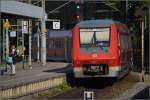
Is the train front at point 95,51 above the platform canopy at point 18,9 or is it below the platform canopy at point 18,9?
below

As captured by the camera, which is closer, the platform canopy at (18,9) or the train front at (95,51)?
the train front at (95,51)

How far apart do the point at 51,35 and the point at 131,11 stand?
903 cm

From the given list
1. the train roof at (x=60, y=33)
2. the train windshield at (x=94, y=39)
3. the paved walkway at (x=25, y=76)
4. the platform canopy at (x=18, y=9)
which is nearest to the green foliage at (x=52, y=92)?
the paved walkway at (x=25, y=76)

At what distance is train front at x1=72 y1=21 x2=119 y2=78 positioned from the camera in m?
25.5

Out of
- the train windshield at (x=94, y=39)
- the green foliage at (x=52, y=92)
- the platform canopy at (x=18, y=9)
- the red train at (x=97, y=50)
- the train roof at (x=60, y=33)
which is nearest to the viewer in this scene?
the green foliage at (x=52, y=92)

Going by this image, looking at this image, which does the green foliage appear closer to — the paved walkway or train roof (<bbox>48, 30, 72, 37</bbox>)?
the paved walkway

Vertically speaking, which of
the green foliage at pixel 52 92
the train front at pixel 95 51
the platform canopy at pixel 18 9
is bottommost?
the green foliage at pixel 52 92

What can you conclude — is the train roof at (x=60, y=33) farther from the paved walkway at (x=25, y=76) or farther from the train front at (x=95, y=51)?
the train front at (x=95, y=51)

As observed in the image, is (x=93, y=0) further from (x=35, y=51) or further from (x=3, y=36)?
(x=3, y=36)

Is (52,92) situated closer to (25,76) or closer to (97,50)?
(97,50)

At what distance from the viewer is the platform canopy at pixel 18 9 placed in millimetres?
34000

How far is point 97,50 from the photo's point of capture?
2583 centimetres

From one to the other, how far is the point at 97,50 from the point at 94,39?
558 mm

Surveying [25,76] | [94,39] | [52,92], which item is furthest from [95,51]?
[25,76]
